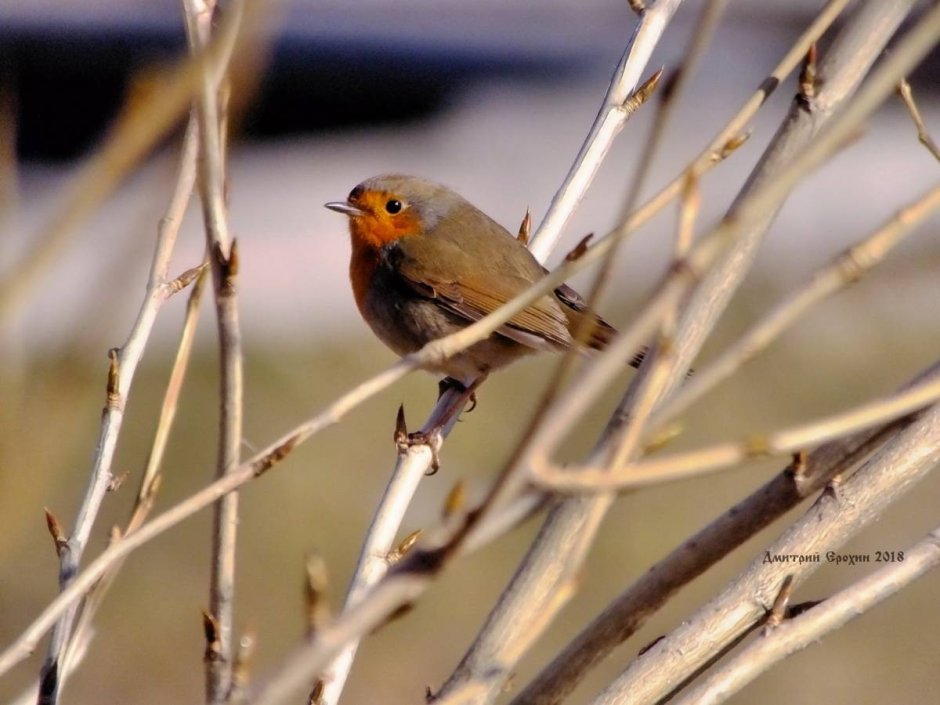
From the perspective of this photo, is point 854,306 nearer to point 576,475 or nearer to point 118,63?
point 118,63

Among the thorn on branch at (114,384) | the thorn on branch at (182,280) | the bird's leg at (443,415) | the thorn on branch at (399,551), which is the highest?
the bird's leg at (443,415)

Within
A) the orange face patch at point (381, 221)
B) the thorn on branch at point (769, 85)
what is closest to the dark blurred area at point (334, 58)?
the orange face patch at point (381, 221)

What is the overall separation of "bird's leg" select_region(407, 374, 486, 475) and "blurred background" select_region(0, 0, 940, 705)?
2.75ft

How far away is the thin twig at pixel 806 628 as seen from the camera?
1915mm

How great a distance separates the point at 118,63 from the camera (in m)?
11.0

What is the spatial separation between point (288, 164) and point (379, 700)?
571cm

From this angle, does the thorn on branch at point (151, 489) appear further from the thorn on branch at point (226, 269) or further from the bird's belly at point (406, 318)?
the bird's belly at point (406, 318)

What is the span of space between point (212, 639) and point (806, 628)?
2.70 feet

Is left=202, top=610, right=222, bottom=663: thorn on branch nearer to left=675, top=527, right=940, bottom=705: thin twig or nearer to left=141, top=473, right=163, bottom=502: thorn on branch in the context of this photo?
left=141, top=473, right=163, bottom=502: thorn on branch

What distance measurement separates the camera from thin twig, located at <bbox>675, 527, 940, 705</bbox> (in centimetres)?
192

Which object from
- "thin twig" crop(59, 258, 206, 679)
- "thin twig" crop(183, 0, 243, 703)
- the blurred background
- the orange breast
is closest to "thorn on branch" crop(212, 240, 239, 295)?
"thin twig" crop(183, 0, 243, 703)

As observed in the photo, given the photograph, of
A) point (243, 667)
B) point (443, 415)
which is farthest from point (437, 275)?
point (243, 667)

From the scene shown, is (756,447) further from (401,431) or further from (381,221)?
(381,221)

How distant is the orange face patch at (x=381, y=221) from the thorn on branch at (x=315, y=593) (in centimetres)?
379
